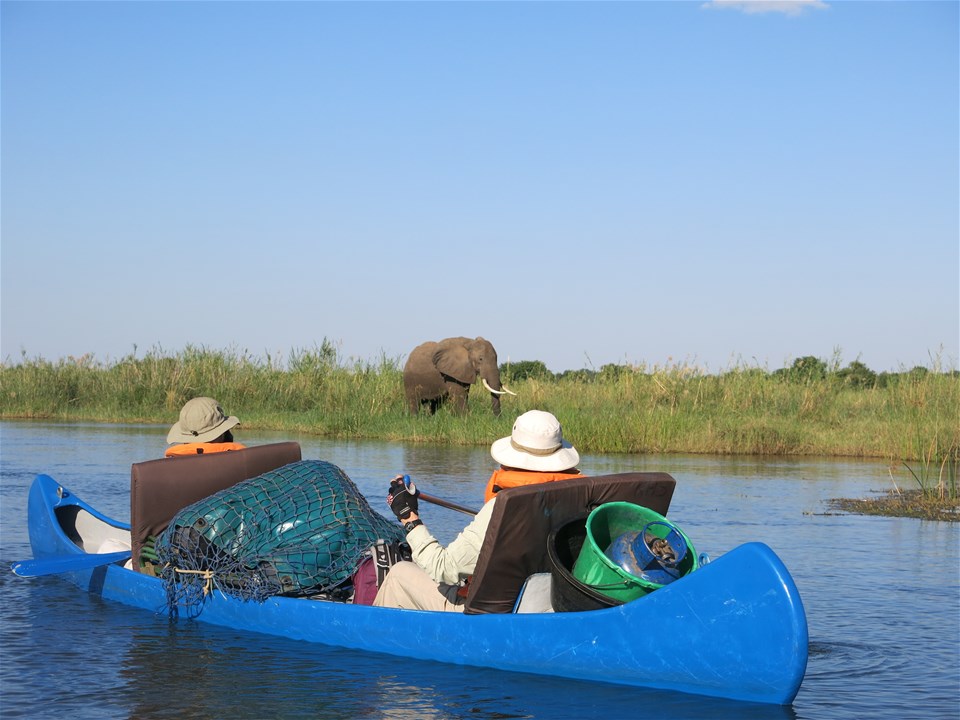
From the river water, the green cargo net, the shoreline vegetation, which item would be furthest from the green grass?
the green cargo net

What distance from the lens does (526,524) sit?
6.19m

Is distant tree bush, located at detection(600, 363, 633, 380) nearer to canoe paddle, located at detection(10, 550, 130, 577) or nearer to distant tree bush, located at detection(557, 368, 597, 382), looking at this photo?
distant tree bush, located at detection(557, 368, 597, 382)

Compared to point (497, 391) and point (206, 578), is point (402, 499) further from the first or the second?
point (497, 391)

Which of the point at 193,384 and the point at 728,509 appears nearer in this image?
the point at 728,509

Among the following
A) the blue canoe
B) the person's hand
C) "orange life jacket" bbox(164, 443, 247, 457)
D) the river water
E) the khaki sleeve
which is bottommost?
Answer: the river water

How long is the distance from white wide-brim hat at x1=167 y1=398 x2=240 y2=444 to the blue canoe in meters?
1.25

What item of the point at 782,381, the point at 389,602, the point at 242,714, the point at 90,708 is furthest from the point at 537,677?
the point at 782,381

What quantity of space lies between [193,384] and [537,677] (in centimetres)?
2188

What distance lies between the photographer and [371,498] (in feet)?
44.2

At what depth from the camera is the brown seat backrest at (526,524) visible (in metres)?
6.12

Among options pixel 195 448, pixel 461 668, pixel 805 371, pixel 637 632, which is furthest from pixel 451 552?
pixel 805 371

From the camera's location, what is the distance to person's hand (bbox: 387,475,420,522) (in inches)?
253

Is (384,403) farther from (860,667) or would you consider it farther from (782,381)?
(860,667)

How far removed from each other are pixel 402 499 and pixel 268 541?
1516 millimetres
